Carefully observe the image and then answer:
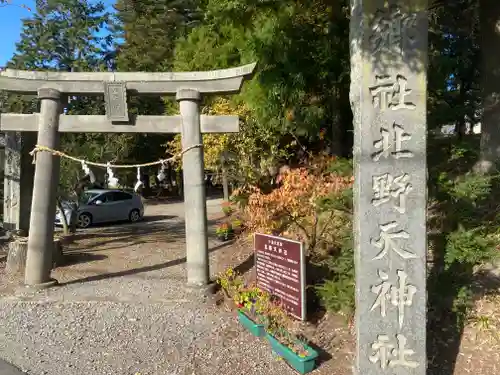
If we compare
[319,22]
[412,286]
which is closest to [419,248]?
[412,286]

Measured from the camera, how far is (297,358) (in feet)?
13.6

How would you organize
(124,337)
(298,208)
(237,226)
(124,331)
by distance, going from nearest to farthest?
(124,337)
(124,331)
(298,208)
(237,226)

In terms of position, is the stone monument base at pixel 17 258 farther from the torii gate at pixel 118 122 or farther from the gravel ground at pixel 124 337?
the gravel ground at pixel 124 337

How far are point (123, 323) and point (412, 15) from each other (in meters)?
4.44

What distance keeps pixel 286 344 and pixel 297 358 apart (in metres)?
0.32

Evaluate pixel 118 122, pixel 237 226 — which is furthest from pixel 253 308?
pixel 237 226

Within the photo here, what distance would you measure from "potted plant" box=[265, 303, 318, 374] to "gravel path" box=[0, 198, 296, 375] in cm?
12

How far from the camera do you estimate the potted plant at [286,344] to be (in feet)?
13.7

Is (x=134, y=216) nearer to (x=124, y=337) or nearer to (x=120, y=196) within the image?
(x=120, y=196)

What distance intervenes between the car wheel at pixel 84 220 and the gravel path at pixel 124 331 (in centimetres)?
977

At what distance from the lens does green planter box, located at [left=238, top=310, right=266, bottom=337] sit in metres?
4.93

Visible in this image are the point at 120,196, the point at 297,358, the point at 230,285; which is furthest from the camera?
the point at 120,196

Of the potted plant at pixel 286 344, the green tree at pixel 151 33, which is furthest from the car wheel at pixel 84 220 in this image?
the potted plant at pixel 286 344

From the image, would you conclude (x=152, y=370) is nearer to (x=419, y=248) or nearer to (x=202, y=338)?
(x=202, y=338)
